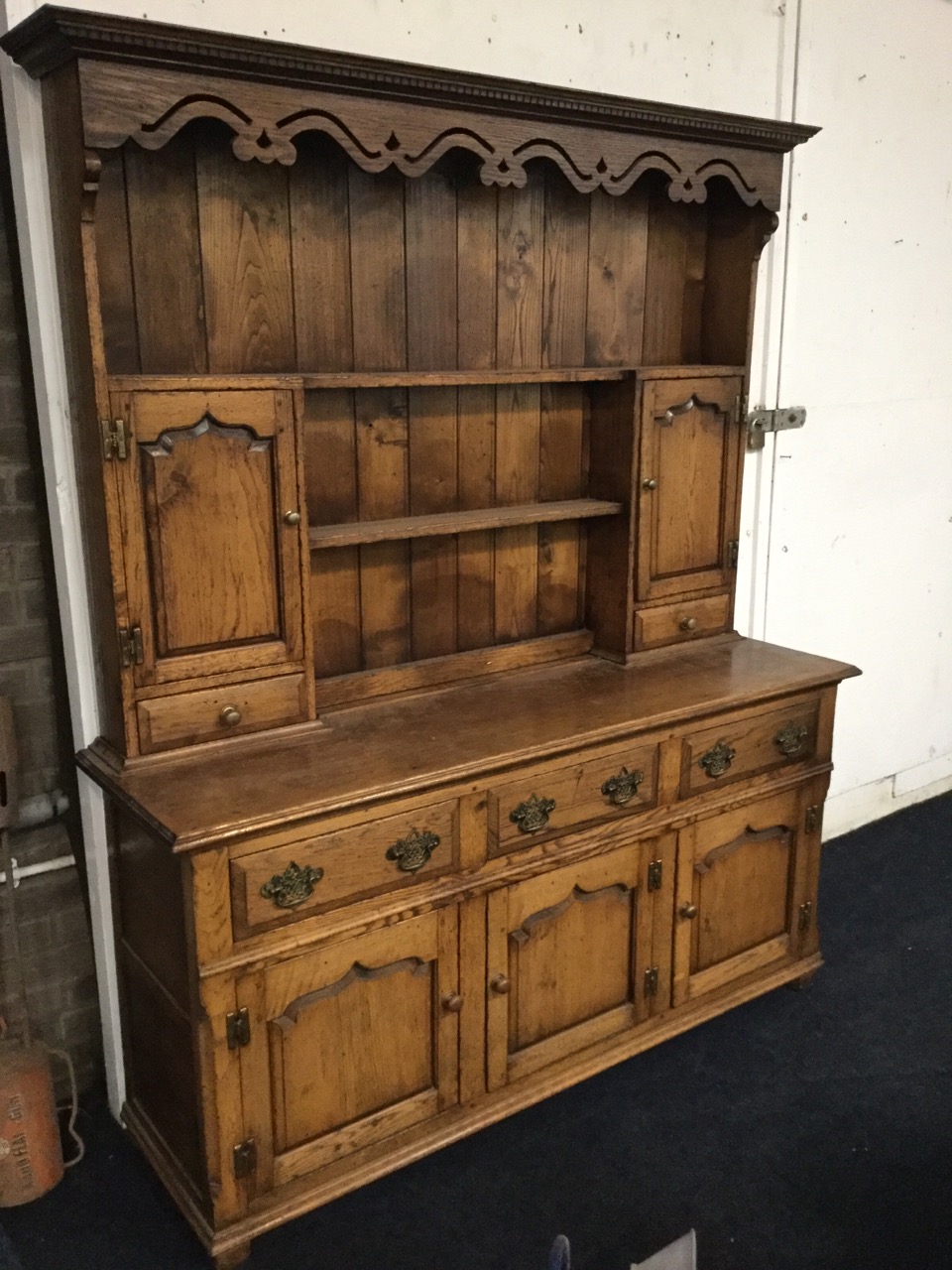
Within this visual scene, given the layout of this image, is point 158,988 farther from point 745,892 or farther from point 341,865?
point 745,892

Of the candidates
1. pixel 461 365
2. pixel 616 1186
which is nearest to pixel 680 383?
pixel 461 365

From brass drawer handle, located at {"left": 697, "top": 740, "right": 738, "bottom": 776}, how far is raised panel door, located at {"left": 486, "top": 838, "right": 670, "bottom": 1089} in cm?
18

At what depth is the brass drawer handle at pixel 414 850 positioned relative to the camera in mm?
1888

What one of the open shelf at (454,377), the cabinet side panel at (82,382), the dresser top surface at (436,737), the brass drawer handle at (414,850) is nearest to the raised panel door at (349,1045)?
the brass drawer handle at (414,850)

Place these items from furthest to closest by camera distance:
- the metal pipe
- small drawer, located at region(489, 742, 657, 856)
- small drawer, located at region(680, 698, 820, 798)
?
small drawer, located at region(680, 698, 820, 798) < the metal pipe < small drawer, located at region(489, 742, 657, 856)

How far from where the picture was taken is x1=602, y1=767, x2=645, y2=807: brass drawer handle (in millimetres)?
2154

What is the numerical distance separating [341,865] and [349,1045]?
0.36 m

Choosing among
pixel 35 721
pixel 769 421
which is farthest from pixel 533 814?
pixel 769 421

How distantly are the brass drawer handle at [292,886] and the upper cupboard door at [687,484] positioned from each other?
1064mm

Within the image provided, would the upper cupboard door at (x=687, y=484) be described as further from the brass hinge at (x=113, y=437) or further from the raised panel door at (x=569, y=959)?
the brass hinge at (x=113, y=437)

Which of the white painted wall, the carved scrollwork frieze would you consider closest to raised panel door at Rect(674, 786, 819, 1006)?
the white painted wall

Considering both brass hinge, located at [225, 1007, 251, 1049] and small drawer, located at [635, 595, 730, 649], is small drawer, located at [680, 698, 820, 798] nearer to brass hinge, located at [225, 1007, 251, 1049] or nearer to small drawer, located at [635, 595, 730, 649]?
small drawer, located at [635, 595, 730, 649]

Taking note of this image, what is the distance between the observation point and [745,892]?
2.48 metres

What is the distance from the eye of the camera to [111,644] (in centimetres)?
187
